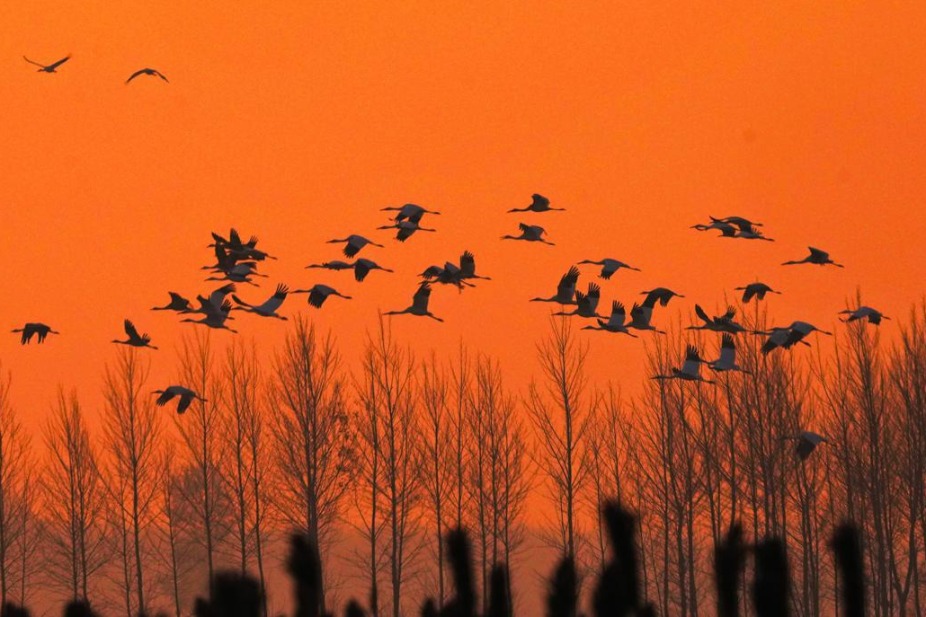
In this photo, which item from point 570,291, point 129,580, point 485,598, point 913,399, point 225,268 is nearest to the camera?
point 485,598

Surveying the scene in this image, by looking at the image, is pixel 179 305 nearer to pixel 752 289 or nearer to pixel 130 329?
pixel 130 329

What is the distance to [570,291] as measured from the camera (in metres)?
25.8

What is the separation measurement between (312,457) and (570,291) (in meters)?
A: 14.0

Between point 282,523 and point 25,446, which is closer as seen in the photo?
point 282,523

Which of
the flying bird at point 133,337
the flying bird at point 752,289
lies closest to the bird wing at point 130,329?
the flying bird at point 133,337

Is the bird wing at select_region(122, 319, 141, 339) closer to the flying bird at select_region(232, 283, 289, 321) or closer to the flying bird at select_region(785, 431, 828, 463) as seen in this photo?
the flying bird at select_region(232, 283, 289, 321)

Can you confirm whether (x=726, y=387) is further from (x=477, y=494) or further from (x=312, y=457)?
(x=312, y=457)

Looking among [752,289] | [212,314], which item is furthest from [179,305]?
[752,289]

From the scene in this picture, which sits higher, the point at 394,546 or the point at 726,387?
the point at 726,387

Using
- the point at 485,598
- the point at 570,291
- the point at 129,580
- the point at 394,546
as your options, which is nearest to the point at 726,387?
the point at 394,546

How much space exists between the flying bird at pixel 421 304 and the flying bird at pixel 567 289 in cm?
150

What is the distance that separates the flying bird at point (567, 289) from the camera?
25547 mm

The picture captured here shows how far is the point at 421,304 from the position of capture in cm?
2581

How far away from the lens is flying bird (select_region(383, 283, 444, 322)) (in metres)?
25.5
